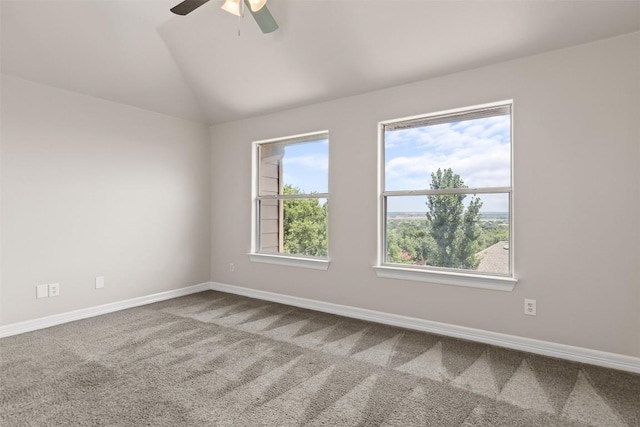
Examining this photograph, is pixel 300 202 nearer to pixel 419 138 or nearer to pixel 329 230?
pixel 329 230

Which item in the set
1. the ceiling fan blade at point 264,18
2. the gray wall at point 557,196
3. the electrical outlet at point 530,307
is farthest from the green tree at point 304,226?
the electrical outlet at point 530,307

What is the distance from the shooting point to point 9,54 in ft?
9.88

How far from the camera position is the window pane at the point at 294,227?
13.4 ft

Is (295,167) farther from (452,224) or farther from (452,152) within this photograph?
(452,224)

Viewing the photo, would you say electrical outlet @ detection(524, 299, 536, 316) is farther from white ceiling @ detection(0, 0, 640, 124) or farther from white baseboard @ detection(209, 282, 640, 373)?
white ceiling @ detection(0, 0, 640, 124)

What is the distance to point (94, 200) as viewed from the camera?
374 centimetres

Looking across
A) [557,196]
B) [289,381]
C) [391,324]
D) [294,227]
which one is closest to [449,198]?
[557,196]

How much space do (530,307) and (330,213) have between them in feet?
6.81

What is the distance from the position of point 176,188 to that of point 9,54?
2.05 metres

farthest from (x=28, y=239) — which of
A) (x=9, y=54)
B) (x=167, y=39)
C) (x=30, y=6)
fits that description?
(x=167, y=39)

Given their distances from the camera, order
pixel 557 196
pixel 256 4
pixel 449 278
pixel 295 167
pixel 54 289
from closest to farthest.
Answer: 1. pixel 256 4
2. pixel 557 196
3. pixel 449 278
4. pixel 54 289
5. pixel 295 167

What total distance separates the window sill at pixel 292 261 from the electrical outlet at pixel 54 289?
203 cm

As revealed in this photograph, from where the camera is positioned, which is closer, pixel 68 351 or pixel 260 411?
pixel 260 411

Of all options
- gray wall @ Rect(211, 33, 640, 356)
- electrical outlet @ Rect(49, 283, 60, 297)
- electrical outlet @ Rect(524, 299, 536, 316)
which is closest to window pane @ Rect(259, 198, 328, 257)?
gray wall @ Rect(211, 33, 640, 356)
